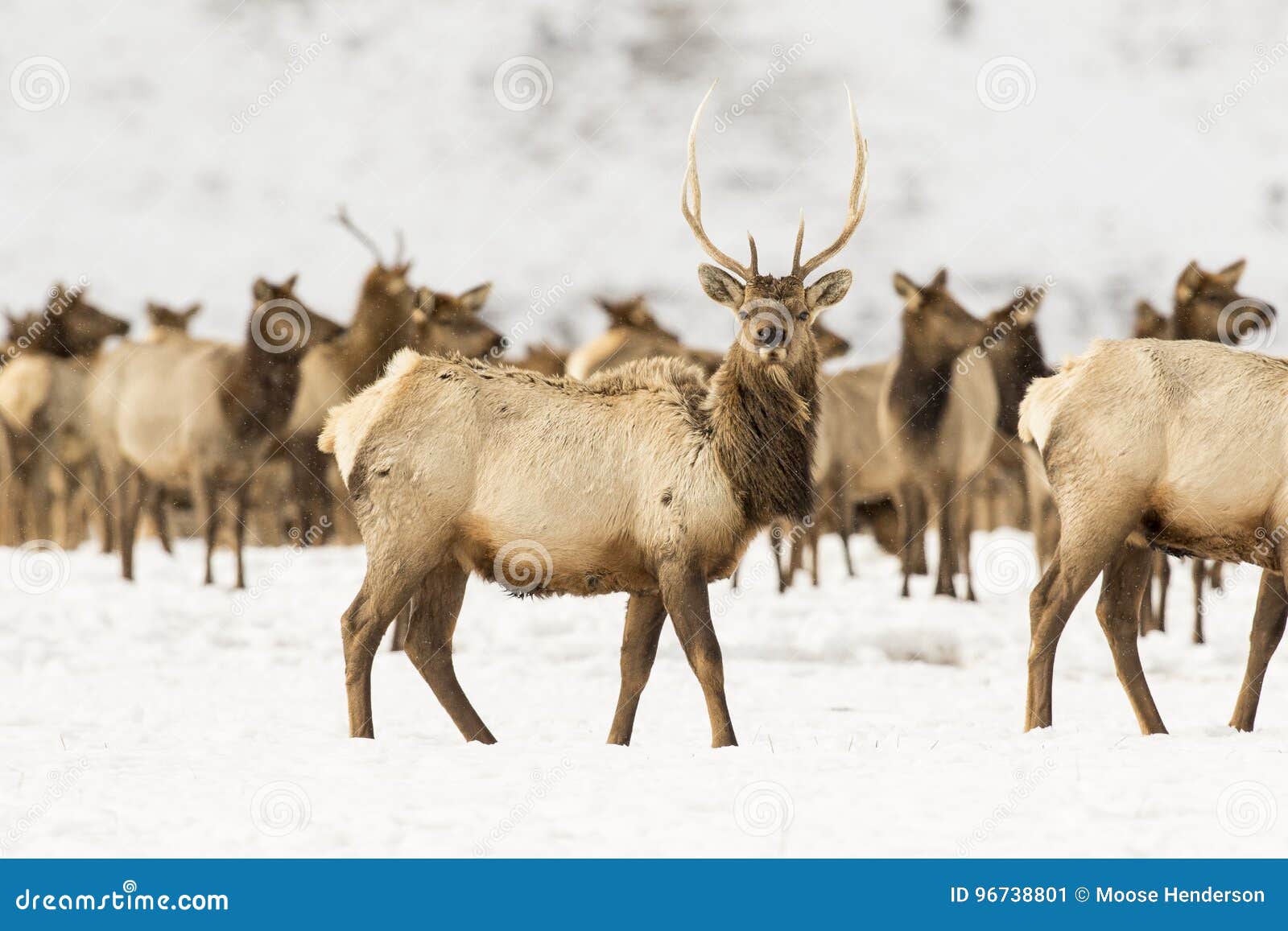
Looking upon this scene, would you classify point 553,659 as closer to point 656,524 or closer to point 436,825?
point 656,524

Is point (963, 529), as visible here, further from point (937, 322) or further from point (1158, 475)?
point (1158, 475)

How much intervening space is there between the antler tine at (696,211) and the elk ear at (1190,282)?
5619 mm

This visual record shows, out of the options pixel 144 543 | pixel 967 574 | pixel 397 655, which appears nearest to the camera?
pixel 397 655

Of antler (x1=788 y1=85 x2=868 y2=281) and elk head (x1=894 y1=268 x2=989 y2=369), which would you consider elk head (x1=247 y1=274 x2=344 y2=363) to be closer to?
elk head (x1=894 y1=268 x2=989 y2=369)

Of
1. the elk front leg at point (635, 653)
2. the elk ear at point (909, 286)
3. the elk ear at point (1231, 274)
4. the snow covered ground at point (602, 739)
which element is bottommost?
the snow covered ground at point (602, 739)

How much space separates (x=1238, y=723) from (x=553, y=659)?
5.11 meters

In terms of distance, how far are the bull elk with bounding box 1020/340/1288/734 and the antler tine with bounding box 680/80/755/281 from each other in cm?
180

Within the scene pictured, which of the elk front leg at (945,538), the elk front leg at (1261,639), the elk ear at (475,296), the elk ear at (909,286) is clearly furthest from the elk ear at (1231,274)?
the elk ear at (475,296)

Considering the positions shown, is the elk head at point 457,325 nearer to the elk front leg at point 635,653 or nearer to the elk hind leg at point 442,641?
the elk hind leg at point 442,641

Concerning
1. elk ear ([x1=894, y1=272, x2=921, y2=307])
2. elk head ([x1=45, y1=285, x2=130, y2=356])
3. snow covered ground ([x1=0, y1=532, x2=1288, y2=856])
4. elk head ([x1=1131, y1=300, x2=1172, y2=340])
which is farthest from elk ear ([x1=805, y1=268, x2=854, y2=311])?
elk head ([x1=45, y1=285, x2=130, y2=356])

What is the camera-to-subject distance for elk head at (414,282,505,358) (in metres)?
12.8

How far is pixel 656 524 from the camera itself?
6688 millimetres

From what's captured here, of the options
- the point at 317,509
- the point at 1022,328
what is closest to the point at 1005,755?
the point at 1022,328

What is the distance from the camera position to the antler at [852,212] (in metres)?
7.09
